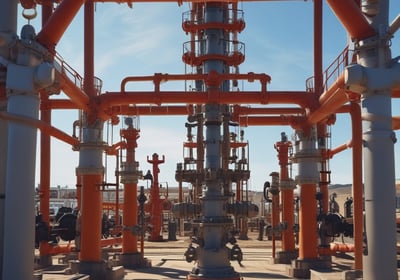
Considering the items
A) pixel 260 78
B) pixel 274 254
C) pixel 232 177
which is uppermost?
pixel 260 78

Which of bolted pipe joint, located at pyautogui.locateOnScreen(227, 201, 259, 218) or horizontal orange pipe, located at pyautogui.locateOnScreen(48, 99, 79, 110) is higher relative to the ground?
horizontal orange pipe, located at pyautogui.locateOnScreen(48, 99, 79, 110)

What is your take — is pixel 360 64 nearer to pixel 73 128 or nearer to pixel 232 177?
pixel 232 177

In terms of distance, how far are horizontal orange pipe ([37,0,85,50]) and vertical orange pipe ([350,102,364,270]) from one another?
670cm

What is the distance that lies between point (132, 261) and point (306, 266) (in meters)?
6.30

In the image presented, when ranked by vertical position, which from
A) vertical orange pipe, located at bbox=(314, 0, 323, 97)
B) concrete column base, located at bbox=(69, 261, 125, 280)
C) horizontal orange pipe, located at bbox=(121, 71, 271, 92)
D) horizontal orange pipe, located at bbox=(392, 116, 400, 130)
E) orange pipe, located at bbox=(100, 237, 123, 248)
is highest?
vertical orange pipe, located at bbox=(314, 0, 323, 97)

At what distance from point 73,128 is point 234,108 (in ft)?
17.0

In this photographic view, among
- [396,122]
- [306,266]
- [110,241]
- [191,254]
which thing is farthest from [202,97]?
[110,241]

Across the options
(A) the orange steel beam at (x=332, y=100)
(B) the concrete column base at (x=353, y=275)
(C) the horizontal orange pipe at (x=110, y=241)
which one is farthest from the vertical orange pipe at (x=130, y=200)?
(B) the concrete column base at (x=353, y=275)

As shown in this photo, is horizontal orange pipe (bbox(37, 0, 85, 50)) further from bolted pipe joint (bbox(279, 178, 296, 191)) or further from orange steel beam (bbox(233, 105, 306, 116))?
bolted pipe joint (bbox(279, 178, 296, 191))

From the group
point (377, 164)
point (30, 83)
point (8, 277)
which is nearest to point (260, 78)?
point (377, 164)

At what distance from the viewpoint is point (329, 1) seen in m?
9.80

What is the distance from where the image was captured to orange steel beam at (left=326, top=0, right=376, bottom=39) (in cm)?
949

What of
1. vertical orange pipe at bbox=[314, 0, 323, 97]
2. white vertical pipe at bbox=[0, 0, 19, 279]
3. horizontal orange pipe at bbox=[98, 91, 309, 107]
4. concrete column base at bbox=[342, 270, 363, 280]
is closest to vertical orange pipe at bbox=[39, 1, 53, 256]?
horizontal orange pipe at bbox=[98, 91, 309, 107]

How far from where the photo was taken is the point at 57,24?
10.6 metres
